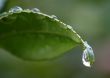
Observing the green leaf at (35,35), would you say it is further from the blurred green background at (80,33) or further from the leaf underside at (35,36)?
the blurred green background at (80,33)

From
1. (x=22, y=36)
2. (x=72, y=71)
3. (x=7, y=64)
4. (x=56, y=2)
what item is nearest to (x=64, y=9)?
(x=56, y=2)

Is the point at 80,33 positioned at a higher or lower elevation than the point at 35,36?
higher

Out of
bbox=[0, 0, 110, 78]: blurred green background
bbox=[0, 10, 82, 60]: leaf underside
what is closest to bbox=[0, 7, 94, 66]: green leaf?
bbox=[0, 10, 82, 60]: leaf underside

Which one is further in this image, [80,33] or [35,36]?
[80,33]

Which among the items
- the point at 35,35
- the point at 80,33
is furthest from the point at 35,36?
the point at 80,33

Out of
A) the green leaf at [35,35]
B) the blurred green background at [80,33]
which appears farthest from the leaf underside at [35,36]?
the blurred green background at [80,33]

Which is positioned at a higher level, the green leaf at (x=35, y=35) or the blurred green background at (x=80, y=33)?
the blurred green background at (x=80, y=33)

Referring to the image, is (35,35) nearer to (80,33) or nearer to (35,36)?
(35,36)
